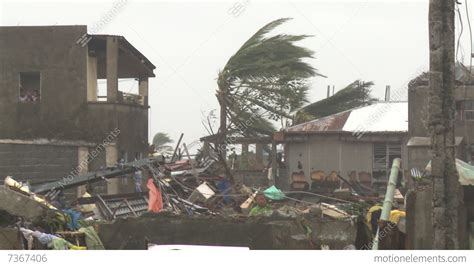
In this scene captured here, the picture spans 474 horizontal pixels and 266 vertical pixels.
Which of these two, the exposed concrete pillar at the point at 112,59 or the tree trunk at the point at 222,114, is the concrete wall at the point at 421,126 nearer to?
the tree trunk at the point at 222,114

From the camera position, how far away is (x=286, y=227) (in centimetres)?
1291

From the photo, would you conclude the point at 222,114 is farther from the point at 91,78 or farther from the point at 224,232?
the point at 224,232

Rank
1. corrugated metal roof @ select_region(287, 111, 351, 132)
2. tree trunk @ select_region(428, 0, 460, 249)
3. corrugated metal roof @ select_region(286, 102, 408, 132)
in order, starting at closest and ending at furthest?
tree trunk @ select_region(428, 0, 460, 249) → corrugated metal roof @ select_region(286, 102, 408, 132) → corrugated metal roof @ select_region(287, 111, 351, 132)

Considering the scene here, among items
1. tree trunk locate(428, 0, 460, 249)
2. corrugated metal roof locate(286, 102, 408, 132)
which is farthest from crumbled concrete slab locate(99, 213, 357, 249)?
corrugated metal roof locate(286, 102, 408, 132)

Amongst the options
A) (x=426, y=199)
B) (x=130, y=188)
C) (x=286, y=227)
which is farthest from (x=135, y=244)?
(x=130, y=188)

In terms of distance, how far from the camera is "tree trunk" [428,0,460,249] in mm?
10375

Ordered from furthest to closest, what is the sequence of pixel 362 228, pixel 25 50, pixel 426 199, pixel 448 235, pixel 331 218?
1. pixel 25 50
2. pixel 331 218
3. pixel 362 228
4. pixel 426 199
5. pixel 448 235

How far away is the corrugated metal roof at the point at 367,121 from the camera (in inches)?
1037

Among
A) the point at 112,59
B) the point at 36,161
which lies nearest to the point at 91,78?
the point at 112,59

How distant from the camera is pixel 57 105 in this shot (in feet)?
75.3

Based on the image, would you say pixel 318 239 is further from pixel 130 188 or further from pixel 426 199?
pixel 130 188

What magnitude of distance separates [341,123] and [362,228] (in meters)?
15.0

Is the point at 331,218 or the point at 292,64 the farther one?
the point at 292,64

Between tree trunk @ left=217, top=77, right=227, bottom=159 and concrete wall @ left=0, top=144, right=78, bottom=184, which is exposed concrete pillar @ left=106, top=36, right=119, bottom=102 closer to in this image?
concrete wall @ left=0, top=144, right=78, bottom=184
